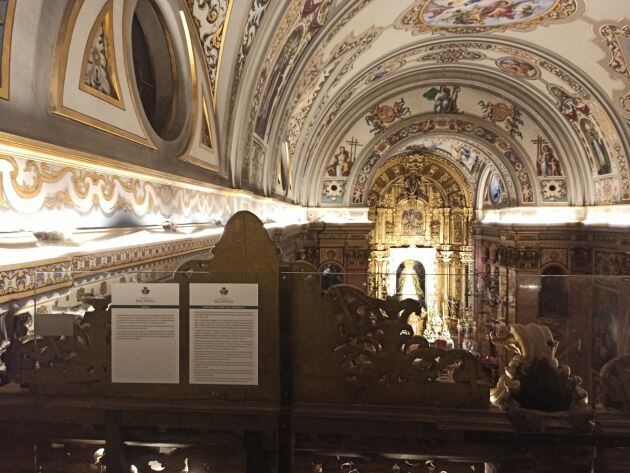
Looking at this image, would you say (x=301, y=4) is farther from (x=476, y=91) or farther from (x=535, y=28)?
(x=476, y=91)

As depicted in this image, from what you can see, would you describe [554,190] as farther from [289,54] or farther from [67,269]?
[67,269]

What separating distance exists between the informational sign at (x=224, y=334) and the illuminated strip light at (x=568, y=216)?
44.4 ft

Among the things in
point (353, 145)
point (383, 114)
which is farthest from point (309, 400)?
point (383, 114)

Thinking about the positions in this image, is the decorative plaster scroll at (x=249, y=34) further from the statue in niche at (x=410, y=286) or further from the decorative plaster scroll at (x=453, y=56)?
the decorative plaster scroll at (x=453, y=56)

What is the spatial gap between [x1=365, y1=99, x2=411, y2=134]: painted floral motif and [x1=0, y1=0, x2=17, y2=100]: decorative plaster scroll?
1366 cm

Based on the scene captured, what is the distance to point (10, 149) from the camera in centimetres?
251

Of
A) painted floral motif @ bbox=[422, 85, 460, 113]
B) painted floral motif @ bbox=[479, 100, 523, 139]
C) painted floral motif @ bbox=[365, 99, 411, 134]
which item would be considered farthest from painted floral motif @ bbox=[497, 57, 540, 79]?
painted floral motif @ bbox=[365, 99, 411, 134]

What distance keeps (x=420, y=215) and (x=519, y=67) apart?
10755 millimetres

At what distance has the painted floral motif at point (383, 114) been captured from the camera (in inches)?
613

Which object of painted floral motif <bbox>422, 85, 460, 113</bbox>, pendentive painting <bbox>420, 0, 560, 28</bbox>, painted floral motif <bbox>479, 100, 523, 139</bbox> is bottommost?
painted floral motif <bbox>479, 100, 523, 139</bbox>

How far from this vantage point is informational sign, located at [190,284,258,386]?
2.48 m

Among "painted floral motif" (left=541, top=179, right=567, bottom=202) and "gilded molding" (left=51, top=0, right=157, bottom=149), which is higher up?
"painted floral motif" (left=541, top=179, right=567, bottom=202)

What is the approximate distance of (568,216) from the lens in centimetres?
1543

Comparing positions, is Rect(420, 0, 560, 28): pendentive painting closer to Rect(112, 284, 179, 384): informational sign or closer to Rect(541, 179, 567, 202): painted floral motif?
Rect(541, 179, 567, 202): painted floral motif
